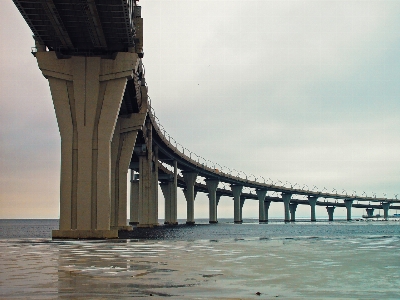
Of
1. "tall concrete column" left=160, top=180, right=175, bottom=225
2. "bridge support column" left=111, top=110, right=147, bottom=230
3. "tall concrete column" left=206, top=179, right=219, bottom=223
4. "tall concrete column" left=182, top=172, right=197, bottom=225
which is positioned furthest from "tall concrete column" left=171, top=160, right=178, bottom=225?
"bridge support column" left=111, top=110, right=147, bottom=230

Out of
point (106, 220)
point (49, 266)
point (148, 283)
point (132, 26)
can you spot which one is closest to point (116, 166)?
point (106, 220)

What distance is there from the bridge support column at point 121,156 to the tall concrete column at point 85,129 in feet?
68.2

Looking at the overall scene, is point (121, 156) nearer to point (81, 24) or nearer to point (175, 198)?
point (81, 24)

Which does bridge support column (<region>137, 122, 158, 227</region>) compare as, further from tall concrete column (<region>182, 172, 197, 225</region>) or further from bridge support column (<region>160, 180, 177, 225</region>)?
tall concrete column (<region>182, 172, 197, 225</region>)

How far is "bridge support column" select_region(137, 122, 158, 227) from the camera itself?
309 ft

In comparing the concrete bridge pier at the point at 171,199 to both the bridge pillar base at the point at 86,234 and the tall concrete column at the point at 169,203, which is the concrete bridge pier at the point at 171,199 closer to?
the tall concrete column at the point at 169,203

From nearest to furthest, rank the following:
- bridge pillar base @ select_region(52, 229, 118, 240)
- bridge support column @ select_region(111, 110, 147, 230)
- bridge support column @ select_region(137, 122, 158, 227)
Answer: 1. bridge pillar base @ select_region(52, 229, 118, 240)
2. bridge support column @ select_region(111, 110, 147, 230)
3. bridge support column @ select_region(137, 122, 158, 227)

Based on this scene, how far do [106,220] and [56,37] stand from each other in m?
17.2

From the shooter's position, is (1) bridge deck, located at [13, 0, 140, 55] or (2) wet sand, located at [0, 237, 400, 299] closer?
(2) wet sand, located at [0, 237, 400, 299]

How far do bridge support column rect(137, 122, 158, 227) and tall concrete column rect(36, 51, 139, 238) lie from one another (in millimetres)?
36386

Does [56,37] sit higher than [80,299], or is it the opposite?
[56,37]

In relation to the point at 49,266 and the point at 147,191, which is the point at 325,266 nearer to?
the point at 49,266

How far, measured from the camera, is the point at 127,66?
52969 mm

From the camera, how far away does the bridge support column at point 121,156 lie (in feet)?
242
